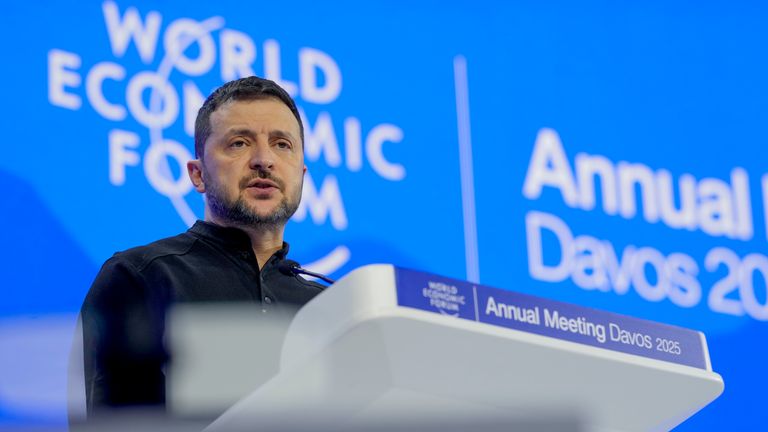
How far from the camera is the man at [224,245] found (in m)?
1.71

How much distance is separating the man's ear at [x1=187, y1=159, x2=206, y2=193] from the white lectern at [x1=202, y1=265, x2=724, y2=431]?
44.4 inches

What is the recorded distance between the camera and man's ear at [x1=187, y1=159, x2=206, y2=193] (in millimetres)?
2053

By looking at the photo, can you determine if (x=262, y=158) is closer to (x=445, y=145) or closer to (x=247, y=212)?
(x=247, y=212)

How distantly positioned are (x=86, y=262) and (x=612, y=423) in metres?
1.71

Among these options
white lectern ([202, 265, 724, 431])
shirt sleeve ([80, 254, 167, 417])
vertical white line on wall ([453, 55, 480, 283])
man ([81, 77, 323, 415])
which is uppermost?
vertical white line on wall ([453, 55, 480, 283])

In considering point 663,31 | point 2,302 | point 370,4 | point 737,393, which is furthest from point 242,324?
point 663,31

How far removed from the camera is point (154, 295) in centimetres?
175

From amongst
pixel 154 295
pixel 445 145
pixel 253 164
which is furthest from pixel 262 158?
pixel 445 145

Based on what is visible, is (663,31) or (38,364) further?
(663,31)

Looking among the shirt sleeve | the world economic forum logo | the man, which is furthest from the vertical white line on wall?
the shirt sleeve

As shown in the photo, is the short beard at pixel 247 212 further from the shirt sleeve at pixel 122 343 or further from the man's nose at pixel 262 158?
the shirt sleeve at pixel 122 343

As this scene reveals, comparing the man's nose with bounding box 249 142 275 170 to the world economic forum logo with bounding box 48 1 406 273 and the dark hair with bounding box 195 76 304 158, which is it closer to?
the dark hair with bounding box 195 76 304 158

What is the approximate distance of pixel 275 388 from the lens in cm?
91

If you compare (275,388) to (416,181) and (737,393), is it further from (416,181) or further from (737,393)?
(737,393)
